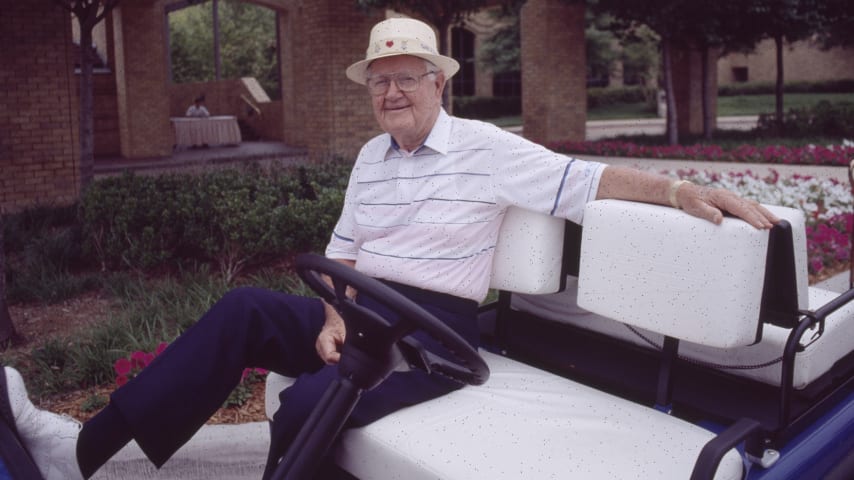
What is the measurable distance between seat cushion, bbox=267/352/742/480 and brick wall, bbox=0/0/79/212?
8.56 m

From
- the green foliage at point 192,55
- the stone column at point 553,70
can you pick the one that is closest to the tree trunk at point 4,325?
the stone column at point 553,70

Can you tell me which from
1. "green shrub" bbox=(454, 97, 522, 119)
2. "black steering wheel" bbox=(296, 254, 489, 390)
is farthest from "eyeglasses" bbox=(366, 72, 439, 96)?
"green shrub" bbox=(454, 97, 522, 119)

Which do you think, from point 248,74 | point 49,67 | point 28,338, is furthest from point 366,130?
point 248,74

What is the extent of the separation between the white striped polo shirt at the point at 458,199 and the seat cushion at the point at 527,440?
433 mm

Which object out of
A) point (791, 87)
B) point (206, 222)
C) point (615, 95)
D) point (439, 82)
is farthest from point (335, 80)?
point (791, 87)

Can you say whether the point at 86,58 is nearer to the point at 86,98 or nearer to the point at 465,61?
the point at 86,98

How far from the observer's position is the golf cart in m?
→ 1.96

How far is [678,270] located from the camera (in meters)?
2.14

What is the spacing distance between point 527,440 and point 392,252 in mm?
841

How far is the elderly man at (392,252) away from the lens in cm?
219

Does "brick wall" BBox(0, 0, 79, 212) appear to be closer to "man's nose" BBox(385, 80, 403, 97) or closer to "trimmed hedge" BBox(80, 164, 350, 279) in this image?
"trimmed hedge" BBox(80, 164, 350, 279)

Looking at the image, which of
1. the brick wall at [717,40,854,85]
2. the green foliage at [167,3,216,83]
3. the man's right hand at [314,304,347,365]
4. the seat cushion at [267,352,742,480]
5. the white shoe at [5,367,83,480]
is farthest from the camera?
the brick wall at [717,40,854,85]

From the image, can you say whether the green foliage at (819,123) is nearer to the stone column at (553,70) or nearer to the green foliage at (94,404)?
the stone column at (553,70)

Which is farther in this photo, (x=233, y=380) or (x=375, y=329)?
(x=233, y=380)
